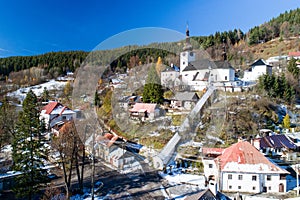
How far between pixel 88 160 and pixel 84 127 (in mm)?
5631

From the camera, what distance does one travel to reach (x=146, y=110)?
30.8 ft

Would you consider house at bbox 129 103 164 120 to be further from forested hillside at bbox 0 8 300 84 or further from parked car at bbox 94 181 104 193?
forested hillside at bbox 0 8 300 84

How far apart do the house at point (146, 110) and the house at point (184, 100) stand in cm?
116

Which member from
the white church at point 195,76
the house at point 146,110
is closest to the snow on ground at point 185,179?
the house at point 146,110

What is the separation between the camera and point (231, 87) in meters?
14.2

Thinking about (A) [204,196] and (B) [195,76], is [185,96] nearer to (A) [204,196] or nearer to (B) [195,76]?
(B) [195,76]

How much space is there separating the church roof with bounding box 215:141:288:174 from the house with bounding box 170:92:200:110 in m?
3.23

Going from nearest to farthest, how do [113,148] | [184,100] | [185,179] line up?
[113,148]
[185,179]
[184,100]

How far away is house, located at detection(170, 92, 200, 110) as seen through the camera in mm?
10845

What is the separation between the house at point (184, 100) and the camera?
35.6 ft

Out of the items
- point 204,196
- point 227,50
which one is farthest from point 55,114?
point 227,50

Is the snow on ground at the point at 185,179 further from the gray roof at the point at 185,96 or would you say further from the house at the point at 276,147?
the gray roof at the point at 185,96

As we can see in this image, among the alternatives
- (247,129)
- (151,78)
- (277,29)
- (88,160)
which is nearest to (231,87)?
(247,129)

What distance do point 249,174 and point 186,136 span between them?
89.2 inches
